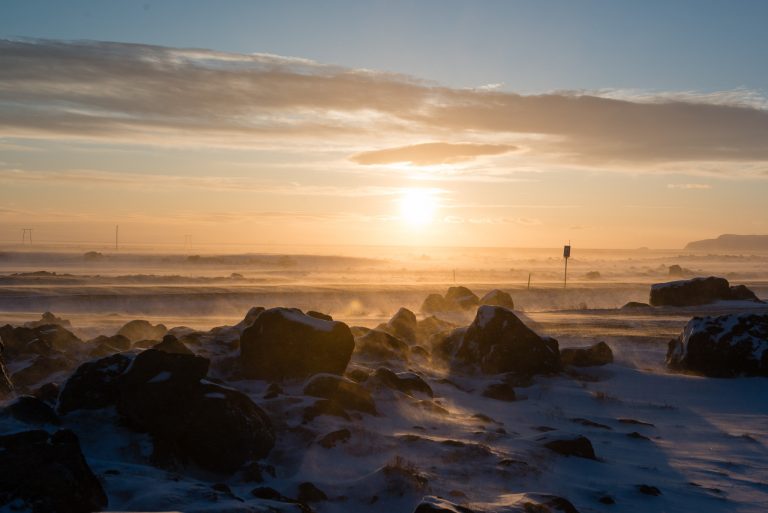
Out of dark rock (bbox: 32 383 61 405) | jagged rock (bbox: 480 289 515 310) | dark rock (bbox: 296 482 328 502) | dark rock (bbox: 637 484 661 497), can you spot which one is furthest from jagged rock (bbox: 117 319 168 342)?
jagged rock (bbox: 480 289 515 310)

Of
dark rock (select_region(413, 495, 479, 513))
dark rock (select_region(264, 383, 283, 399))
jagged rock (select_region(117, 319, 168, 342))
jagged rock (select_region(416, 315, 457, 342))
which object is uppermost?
dark rock (select_region(413, 495, 479, 513))

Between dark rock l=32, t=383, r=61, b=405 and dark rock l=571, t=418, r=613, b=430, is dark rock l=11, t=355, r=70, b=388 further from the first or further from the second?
dark rock l=571, t=418, r=613, b=430

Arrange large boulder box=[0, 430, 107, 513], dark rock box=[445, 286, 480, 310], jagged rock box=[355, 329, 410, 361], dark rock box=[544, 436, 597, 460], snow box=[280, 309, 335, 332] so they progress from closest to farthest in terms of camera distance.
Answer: large boulder box=[0, 430, 107, 513] < dark rock box=[544, 436, 597, 460] < snow box=[280, 309, 335, 332] < jagged rock box=[355, 329, 410, 361] < dark rock box=[445, 286, 480, 310]

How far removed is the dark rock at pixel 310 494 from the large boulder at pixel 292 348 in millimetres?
4790

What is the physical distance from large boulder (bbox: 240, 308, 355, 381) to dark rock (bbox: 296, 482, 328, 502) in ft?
15.7

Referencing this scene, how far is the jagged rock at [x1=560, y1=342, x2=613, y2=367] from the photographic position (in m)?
18.9

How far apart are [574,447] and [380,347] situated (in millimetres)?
7752

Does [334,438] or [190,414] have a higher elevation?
[190,414]

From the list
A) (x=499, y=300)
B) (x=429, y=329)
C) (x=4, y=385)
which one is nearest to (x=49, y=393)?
(x=4, y=385)

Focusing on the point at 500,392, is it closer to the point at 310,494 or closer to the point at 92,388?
the point at 310,494

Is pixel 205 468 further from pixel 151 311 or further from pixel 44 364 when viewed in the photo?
pixel 151 311

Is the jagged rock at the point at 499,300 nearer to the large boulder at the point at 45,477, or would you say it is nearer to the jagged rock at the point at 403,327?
the jagged rock at the point at 403,327

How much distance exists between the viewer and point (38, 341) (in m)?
16.9

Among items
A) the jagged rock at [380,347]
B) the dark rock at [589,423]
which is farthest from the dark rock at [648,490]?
the jagged rock at [380,347]
